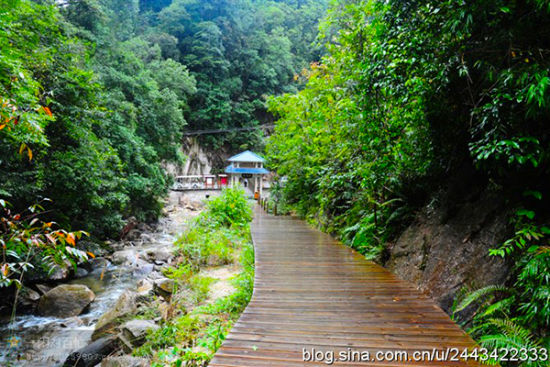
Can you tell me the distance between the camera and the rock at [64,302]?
703 cm

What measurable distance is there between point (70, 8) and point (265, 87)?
22191 mm

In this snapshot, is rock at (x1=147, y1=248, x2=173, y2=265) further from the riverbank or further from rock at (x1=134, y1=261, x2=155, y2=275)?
rock at (x1=134, y1=261, x2=155, y2=275)

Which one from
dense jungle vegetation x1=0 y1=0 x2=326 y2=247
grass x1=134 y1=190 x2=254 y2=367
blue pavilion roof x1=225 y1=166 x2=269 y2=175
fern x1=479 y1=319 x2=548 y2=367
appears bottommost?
grass x1=134 y1=190 x2=254 y2=367

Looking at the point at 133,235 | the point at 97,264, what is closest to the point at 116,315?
the point at 97,264

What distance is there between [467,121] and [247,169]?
28.1 metres

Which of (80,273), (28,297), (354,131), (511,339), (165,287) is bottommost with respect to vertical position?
(80,273)

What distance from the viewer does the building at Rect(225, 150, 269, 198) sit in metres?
30.7

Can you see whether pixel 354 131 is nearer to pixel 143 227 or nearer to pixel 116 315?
pixel 116 315

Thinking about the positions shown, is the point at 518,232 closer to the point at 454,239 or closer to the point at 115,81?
the point at 454,239

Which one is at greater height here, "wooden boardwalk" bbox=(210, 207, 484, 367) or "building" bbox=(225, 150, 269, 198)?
"building" bbox=(225, 150, 269, 198)

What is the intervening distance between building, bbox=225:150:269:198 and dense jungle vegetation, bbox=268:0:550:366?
25.3 metres

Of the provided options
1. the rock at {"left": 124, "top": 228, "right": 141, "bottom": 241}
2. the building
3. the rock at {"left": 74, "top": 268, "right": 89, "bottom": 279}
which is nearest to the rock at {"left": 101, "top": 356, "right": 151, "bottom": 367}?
the rock at {"left": 74, "top": 268, "right": 89, "bottom": 279}

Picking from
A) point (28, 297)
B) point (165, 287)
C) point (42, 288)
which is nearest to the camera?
point (165, 287)

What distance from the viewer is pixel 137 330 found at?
4395 millimetres
